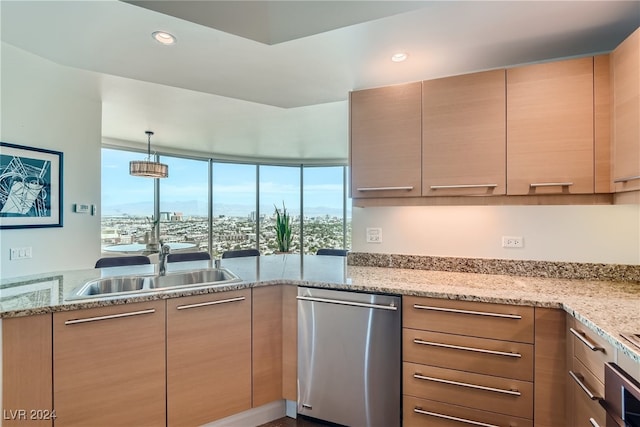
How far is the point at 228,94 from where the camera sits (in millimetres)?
2543

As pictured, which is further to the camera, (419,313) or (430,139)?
(430,139)

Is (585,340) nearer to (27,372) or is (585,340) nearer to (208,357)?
(208,357)

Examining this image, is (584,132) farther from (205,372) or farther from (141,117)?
(141,117)

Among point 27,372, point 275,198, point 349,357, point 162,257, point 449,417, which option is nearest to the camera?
point 27,372

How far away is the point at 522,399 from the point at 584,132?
56.0 inches

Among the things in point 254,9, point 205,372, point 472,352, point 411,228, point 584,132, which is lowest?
point 205,372

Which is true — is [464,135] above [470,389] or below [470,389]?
above

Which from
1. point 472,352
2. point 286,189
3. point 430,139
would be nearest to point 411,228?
point 430,139

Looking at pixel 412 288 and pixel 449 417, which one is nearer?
pixel 449 417

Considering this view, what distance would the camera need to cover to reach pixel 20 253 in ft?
8.90

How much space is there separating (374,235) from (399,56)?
1264 mm

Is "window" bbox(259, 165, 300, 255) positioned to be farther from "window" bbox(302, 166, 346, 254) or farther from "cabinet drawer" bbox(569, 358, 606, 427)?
"cabinet drawer" bbox(569, 358, 606, 427)

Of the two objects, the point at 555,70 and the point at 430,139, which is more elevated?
the point at 555,70

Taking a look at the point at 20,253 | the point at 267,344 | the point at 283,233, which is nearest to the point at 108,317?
the point at 267,344
